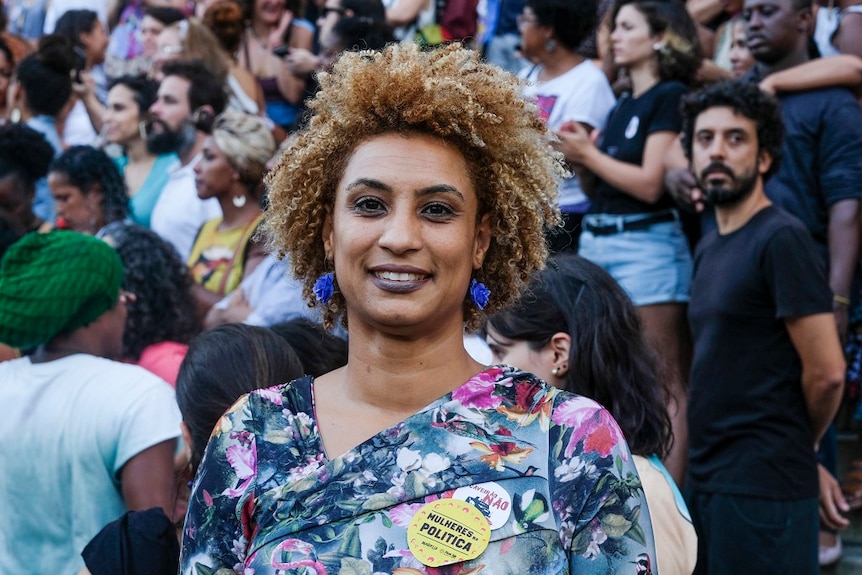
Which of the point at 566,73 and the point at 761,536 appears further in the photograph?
the point at 566,73

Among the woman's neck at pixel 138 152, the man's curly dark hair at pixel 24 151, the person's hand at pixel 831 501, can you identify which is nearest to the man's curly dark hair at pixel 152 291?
the woman's neck at pixel 138 152

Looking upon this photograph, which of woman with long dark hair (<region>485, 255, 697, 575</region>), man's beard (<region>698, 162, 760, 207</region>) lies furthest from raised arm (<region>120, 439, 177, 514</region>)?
man's beard (<region>698, 162, 760, 207</region>)

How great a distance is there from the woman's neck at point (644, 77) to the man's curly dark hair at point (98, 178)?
117 inches

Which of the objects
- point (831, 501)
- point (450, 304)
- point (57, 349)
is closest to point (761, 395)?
point (831, 501)

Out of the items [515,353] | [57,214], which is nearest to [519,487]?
[515,353]

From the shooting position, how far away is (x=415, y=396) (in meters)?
2.47

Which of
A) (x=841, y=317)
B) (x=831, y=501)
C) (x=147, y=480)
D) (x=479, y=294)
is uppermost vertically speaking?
(x=479, y=294)

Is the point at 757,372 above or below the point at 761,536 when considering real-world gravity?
above

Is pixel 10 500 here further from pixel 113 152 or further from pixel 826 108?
pixel 113 152

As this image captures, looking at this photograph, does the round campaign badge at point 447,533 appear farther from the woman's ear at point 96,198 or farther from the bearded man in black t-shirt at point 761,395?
the woman's ear at point 96,198

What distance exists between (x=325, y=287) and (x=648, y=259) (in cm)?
322

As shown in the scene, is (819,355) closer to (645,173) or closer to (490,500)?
(645,173)

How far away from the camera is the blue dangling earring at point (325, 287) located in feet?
8.69

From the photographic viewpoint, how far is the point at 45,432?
387 cm
